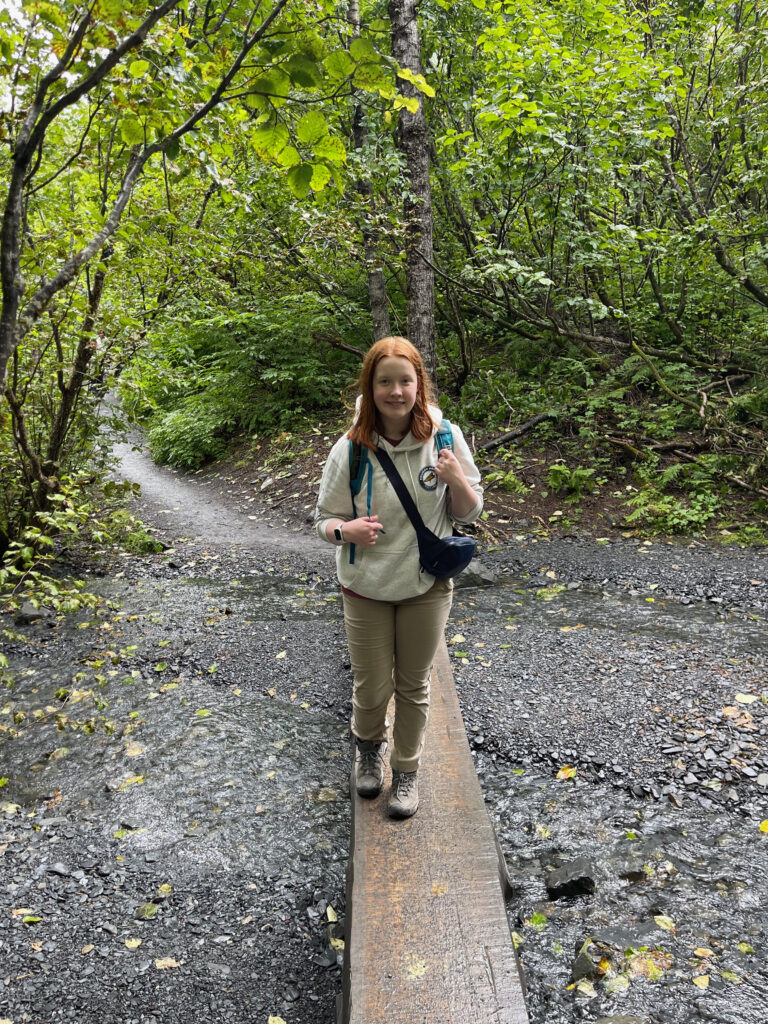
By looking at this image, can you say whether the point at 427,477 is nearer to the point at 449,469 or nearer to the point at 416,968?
the point at 449,469

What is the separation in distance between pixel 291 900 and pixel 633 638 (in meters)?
3.70

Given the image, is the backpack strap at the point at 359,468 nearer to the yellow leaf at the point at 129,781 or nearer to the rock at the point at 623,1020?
the rock at the point at 623,1020

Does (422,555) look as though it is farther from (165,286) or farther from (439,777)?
(165,286)

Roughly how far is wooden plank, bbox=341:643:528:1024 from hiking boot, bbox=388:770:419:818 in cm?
5

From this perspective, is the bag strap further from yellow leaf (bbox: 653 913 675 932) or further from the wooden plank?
Answer: yellow leaf (bbox: 653 913 675 932)

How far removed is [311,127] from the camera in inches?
82.1

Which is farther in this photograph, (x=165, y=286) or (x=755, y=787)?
(x=165, y=286)

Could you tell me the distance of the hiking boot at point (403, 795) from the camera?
3033 millimetres

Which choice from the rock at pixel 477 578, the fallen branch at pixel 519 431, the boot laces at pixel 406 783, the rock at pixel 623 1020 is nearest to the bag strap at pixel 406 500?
the boot laces at pixel 406 783

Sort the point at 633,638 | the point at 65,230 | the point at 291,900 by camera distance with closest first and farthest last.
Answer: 1. the point at 291,900
2. the point at 65,230
3. the point at 633,638

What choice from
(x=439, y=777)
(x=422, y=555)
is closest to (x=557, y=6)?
(x=422, y=555)

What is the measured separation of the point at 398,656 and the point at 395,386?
1.27m

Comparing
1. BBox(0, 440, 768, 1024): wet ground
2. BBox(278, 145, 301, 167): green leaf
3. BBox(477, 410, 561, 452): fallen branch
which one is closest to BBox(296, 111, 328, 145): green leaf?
BBox(278, 145, 301, 167): green leaf

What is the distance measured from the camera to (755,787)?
370 cm
